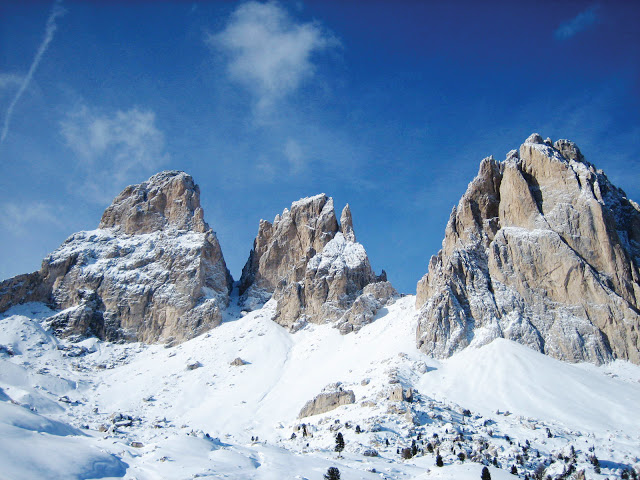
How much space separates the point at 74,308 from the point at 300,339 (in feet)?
208

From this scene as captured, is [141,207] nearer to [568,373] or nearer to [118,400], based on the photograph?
[118,400]

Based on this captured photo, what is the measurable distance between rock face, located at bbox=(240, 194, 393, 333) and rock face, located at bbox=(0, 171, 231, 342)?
13455 mm

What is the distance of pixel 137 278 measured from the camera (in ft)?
485

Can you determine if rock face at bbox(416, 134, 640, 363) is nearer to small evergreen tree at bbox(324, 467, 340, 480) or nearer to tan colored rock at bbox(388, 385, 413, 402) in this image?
tan colored rock at bbox(388, 385, 413, 402)

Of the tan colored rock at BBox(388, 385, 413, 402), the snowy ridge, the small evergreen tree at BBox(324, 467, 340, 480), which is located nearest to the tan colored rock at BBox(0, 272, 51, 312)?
the snowy ridge

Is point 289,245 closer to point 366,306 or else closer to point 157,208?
point 366,306

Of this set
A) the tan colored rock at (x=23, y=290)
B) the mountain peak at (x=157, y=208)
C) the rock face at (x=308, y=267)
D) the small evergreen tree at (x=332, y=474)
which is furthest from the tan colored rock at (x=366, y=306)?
the tan colored rock at (x=23, y=290)

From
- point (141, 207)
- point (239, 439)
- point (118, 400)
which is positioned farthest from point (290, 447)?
point (141, 207)

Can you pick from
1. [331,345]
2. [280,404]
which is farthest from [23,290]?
[331,345]

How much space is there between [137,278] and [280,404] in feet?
227

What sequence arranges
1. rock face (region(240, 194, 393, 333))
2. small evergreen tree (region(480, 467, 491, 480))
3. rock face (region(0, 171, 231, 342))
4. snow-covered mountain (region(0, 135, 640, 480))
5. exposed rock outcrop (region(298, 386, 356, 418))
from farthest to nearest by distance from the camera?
1. rock face (region(240, 194, 393, 333))
2. rock face (region(0, 171, 231, 342))
3. exposed rock outcrop (region(298, 386, 356, 418))
4. snow-covered mountain (region(0, 135, 640, 480))
5. small evergreen tree (region(480, 467, 491, 480))

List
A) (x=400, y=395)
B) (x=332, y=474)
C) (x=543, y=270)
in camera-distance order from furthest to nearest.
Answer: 1. (x=543, y=270)
2. (x=400, y=395)
3. (x=332, y=474)

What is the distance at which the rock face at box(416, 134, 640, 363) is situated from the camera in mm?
96562

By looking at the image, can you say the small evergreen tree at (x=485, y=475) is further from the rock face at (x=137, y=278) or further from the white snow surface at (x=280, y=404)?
the rock face at (x=137, y=278)
